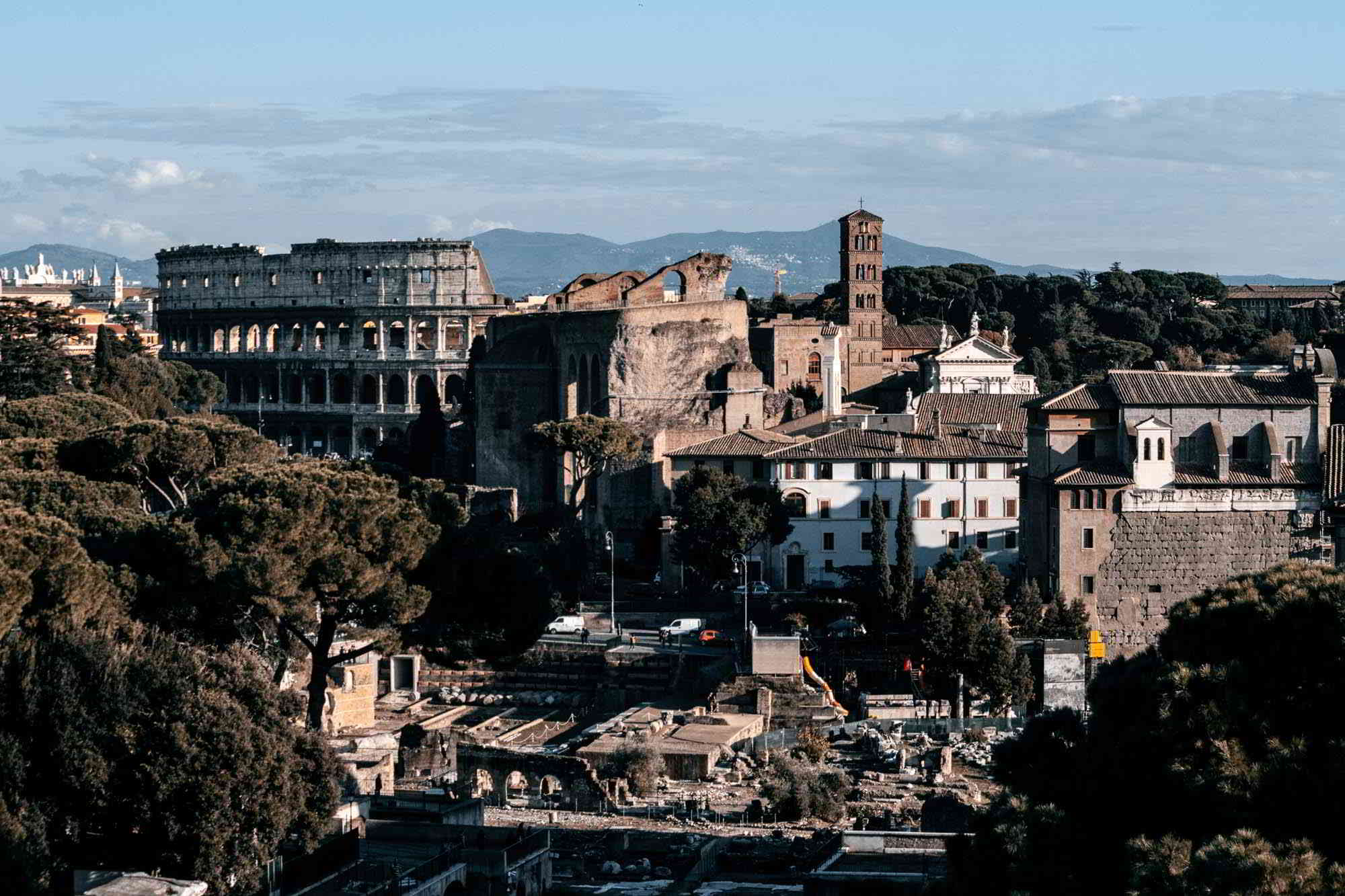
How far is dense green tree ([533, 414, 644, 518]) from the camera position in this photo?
6419 centimetres

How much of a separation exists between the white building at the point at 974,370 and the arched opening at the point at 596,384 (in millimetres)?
18369

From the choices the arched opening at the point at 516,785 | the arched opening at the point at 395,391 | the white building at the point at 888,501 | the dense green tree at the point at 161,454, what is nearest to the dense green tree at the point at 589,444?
the white building at the point at 888,501

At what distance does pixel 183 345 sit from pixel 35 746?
10754 cm

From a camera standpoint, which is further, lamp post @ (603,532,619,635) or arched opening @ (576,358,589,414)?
arched opening @ (576,358,589,414)

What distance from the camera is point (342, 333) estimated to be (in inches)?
4921

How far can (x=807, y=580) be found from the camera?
57.0m

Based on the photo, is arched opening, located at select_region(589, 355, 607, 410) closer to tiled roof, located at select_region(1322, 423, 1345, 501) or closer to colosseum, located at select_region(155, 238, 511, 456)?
tiled roof, located at select_region(1322, 423, 1345, 501)

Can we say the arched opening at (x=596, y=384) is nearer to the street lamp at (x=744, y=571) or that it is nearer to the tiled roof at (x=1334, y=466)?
the street lamp at (x=744, y=571)

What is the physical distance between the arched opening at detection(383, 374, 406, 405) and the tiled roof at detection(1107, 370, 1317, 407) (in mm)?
75515

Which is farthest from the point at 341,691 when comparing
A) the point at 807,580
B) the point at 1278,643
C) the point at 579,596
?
the point at 1278,643

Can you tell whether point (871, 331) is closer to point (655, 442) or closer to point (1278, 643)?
point (655, 442)

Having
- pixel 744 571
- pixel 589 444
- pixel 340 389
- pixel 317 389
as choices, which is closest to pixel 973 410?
pixel 589 444

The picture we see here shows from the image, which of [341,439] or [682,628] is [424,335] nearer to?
[341,439]

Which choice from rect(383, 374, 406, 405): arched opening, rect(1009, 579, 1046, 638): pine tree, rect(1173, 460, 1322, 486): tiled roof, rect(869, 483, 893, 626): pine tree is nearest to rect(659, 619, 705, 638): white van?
rect(869, 483, 893, 626): pine tree
